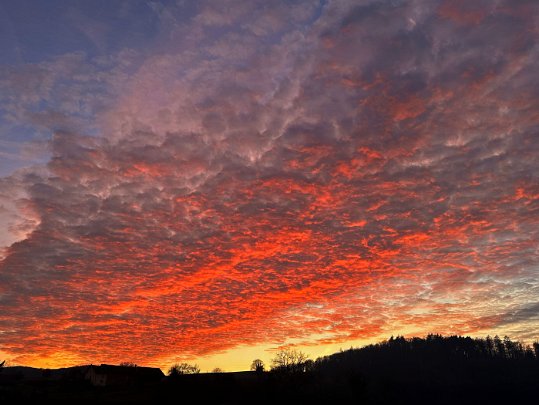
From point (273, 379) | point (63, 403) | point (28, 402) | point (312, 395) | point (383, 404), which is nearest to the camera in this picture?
point (28, 402)

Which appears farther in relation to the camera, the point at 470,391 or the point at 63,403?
the point at 470,391

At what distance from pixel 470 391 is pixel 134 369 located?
15873 cm

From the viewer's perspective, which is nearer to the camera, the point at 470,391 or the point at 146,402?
the point at 146,402

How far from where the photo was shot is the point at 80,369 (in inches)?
4210

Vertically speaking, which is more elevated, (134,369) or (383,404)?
(134,369)

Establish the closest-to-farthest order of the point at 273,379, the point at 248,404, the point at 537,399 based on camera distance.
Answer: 1. the point at 248,404
2. the point at 273,379
3. the point at 537,399

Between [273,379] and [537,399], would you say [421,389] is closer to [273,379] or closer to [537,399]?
[537,399]

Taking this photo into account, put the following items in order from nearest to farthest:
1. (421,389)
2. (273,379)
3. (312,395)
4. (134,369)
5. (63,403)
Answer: (63,403), (273,379), (312,395), (134,369), (421,389)

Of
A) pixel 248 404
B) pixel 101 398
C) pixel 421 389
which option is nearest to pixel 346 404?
pixel 248 404

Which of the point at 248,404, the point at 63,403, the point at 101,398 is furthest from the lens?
the point at 248,404

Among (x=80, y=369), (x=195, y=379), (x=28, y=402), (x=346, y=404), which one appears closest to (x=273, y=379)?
(x=195, y=379)

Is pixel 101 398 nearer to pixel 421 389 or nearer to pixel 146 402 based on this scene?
pixel 146 402

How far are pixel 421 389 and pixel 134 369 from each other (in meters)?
134

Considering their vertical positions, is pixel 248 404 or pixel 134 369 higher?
pixel 134 369
